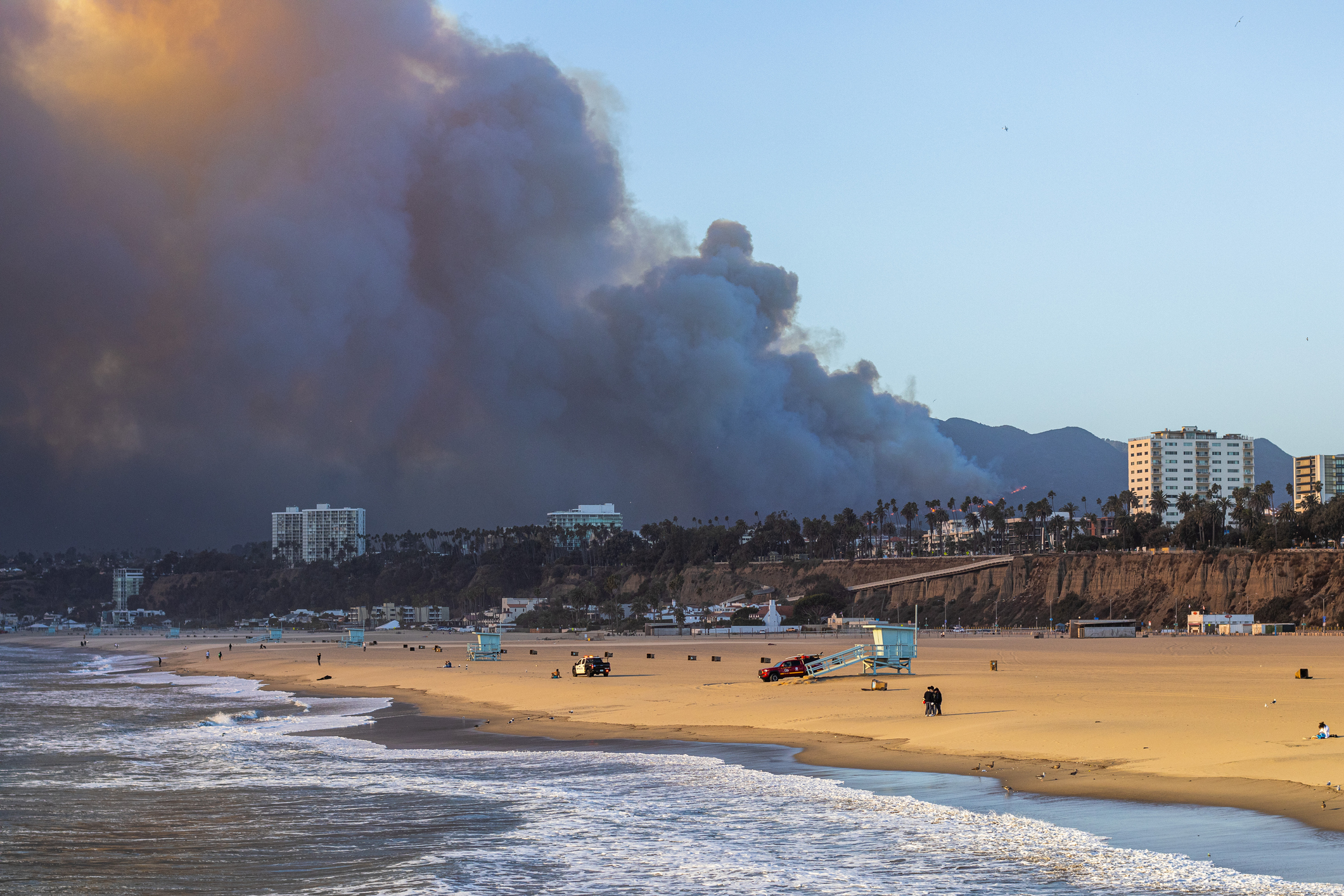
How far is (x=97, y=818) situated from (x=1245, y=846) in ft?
62.3

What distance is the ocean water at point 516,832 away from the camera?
15.5m

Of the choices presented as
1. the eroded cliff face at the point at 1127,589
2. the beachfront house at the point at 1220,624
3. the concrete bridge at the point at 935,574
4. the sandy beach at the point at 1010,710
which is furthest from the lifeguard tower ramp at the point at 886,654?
the concrete bridge at the point at 935,574

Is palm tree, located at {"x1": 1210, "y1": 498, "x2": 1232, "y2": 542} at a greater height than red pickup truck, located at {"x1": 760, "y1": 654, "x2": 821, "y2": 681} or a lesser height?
greater

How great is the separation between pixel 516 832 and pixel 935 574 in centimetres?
15590

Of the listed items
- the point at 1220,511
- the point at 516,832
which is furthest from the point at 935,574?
the point at 516,832

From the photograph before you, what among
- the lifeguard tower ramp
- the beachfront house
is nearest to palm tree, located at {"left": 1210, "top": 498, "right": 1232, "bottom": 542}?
the beachfront house

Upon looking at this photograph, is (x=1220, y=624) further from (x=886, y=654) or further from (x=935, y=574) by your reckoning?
(x=886, y=654)

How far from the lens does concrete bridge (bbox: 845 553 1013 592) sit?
16312cm

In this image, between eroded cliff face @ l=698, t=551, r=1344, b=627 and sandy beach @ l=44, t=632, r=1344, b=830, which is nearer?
sandy beach @ l=44, t=632, r=1344, b=830

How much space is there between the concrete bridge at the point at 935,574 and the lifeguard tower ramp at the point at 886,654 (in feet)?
381

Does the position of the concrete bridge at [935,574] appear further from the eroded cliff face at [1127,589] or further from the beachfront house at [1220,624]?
the beachfront house at [1220,624]

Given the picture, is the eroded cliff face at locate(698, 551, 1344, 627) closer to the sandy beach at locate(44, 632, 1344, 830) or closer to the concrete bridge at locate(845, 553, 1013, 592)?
the concrete bridge at locate(845, 553, 1013, 592)

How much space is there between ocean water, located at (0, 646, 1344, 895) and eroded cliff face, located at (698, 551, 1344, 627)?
4251 inches

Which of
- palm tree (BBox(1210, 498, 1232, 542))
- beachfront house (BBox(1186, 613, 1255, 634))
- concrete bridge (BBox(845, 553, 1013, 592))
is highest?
palm tree (BBox(1210, 498, 1232, 542))
